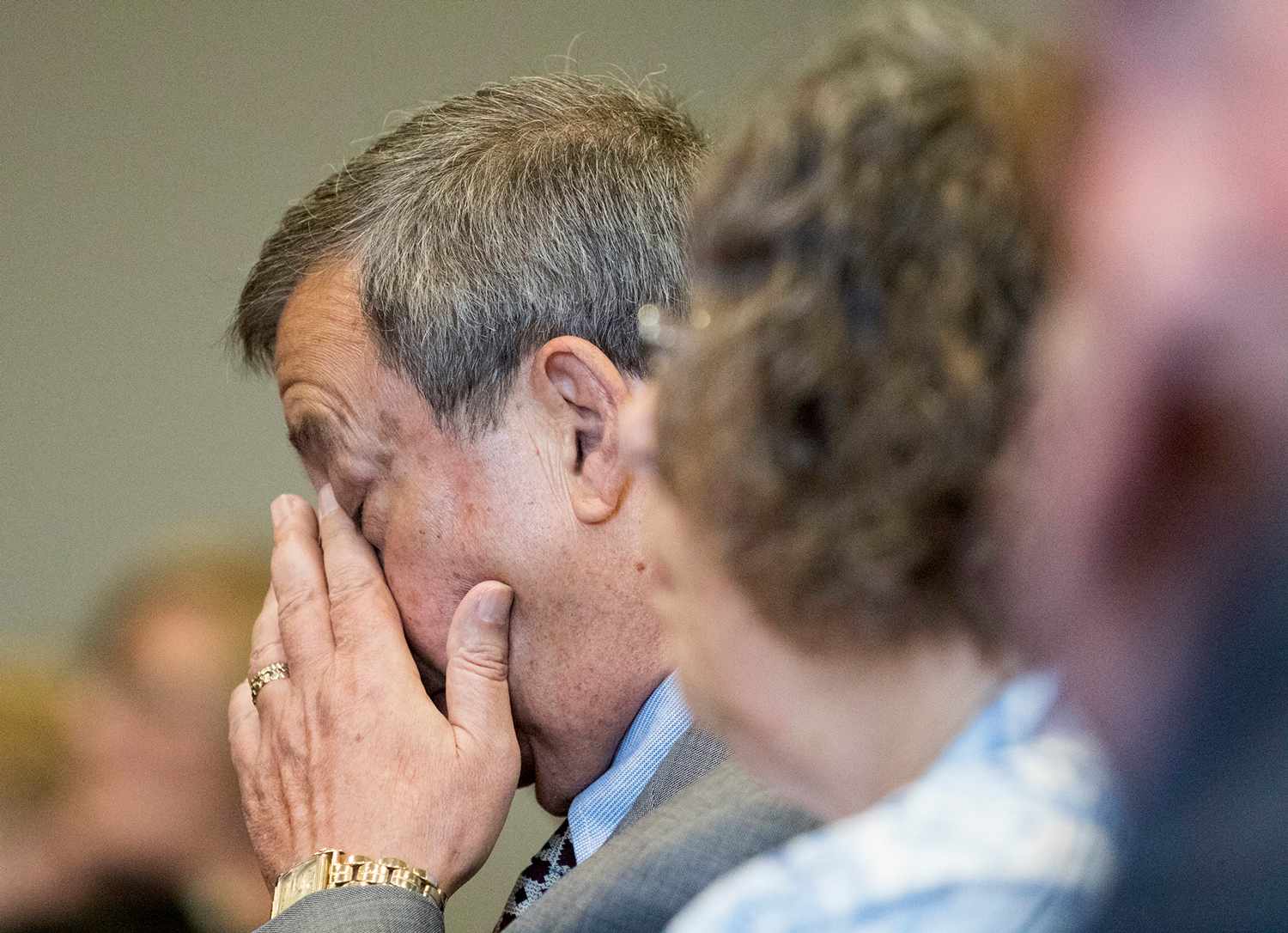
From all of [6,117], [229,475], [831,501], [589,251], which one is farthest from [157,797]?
[831,501]

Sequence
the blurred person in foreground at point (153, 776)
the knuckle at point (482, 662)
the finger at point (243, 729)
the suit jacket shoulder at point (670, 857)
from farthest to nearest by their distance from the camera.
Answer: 1. the blurred person in foreground at point (153, 776)
2. the finger at point (243, 729)
3. the knuckle at point (482, 662)
4. the suit jacket shoulder at point (670, 857)

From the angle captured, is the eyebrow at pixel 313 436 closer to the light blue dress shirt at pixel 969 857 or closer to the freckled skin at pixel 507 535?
the freckled skin at pixel 507 535

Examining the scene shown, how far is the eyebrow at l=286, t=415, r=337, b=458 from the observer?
44.4 inches

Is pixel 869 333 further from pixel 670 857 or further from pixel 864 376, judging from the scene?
pixel 670 857

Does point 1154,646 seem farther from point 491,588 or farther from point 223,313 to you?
point 223,313

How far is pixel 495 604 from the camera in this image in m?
1.08

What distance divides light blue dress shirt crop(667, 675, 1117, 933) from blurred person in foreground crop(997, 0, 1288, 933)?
0.02m

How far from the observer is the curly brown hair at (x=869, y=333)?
A: 389 millimetres

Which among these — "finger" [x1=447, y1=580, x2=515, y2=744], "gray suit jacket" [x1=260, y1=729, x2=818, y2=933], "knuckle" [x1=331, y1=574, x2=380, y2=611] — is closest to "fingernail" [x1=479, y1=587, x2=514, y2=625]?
"finger" [x1=447, y1=580, x2=515, y2=744]

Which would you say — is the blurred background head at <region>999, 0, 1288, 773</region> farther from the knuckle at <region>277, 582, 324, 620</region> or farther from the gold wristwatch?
the knuckle at <region>277, 582, 324, 620</region>

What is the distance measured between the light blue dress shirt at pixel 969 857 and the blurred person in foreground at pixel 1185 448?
0.07 feet

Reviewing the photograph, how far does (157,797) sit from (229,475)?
0.44m

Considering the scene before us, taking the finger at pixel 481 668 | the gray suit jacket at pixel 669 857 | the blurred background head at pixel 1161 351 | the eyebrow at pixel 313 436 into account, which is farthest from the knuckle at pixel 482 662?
the blurred background head at pixel 1161 351

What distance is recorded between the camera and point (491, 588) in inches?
42.3
